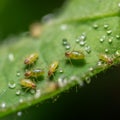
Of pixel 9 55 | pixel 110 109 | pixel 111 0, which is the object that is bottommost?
pixel 110 109

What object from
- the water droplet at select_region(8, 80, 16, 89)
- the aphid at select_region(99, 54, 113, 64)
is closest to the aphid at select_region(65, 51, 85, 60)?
the aphid at select_region(99, 54, 113, 64)

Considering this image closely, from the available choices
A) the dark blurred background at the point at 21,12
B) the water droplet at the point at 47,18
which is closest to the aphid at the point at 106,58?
the water droplet at the point at 47,18

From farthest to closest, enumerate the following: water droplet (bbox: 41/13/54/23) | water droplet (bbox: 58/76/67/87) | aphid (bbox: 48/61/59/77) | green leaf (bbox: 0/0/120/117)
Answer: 1. water droplet (bbox: 41/13/54/23)
2. aphid (bbox: 48/61/59/77)
3. green leaf (bbox: 0/0/120/117)
4. water droplet (bbox: 58/76/67/87)

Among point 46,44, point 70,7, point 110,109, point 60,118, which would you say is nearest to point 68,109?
point 60,118

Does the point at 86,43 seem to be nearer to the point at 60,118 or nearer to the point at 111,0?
the point at 111,0

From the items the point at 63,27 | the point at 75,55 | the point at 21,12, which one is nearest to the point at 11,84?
the point at 75,55

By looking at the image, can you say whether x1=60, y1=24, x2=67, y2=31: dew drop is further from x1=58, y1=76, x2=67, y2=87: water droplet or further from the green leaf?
x1=58, y1=76, x2=67, y2=87: water droplet
